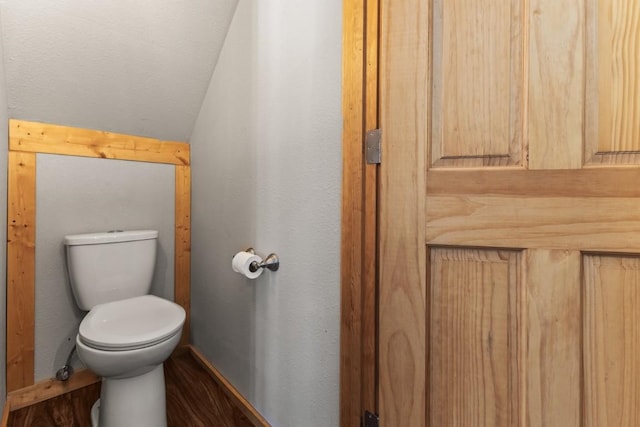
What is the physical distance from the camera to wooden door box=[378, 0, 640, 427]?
52 cm

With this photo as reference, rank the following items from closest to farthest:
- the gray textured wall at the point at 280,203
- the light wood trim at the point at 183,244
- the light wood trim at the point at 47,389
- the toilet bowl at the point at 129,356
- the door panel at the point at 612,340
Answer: the door panel at the point at 612,340 < the gray textured wall at the point at 280,203 < the toilet bowl at the point at 129,356 < the light wood trim at the point at 47,389 < the light wood trim at the point at 183,244

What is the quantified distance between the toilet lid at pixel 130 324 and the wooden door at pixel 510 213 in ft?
2.80

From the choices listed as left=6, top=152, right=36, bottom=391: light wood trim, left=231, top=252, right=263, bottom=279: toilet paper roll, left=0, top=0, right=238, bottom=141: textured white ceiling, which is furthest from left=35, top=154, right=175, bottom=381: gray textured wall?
left=231, top=252, right=263, bottom=279: toilet paper roll

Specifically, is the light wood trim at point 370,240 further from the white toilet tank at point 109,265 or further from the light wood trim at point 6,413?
the light wood trim at point 6,413

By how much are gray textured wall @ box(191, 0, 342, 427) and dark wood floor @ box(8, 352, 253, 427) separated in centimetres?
11

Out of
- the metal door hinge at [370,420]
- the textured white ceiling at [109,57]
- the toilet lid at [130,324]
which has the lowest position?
the metal door hinge at [370,420]

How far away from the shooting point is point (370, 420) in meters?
0.76

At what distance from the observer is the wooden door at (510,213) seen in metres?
0.52

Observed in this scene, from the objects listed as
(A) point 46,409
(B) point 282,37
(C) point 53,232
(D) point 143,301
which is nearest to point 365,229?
(B) point 282,37

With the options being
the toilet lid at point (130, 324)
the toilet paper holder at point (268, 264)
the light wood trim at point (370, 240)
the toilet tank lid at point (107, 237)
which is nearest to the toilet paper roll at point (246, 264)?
the toilet paper holder at point (268, 264)

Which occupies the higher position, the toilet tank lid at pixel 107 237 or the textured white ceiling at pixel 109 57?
the textured white ceiling at pixel 109 57

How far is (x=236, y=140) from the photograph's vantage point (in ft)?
4.50

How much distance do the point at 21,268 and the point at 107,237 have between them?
0.38 meters

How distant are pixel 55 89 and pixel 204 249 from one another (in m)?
1.04
